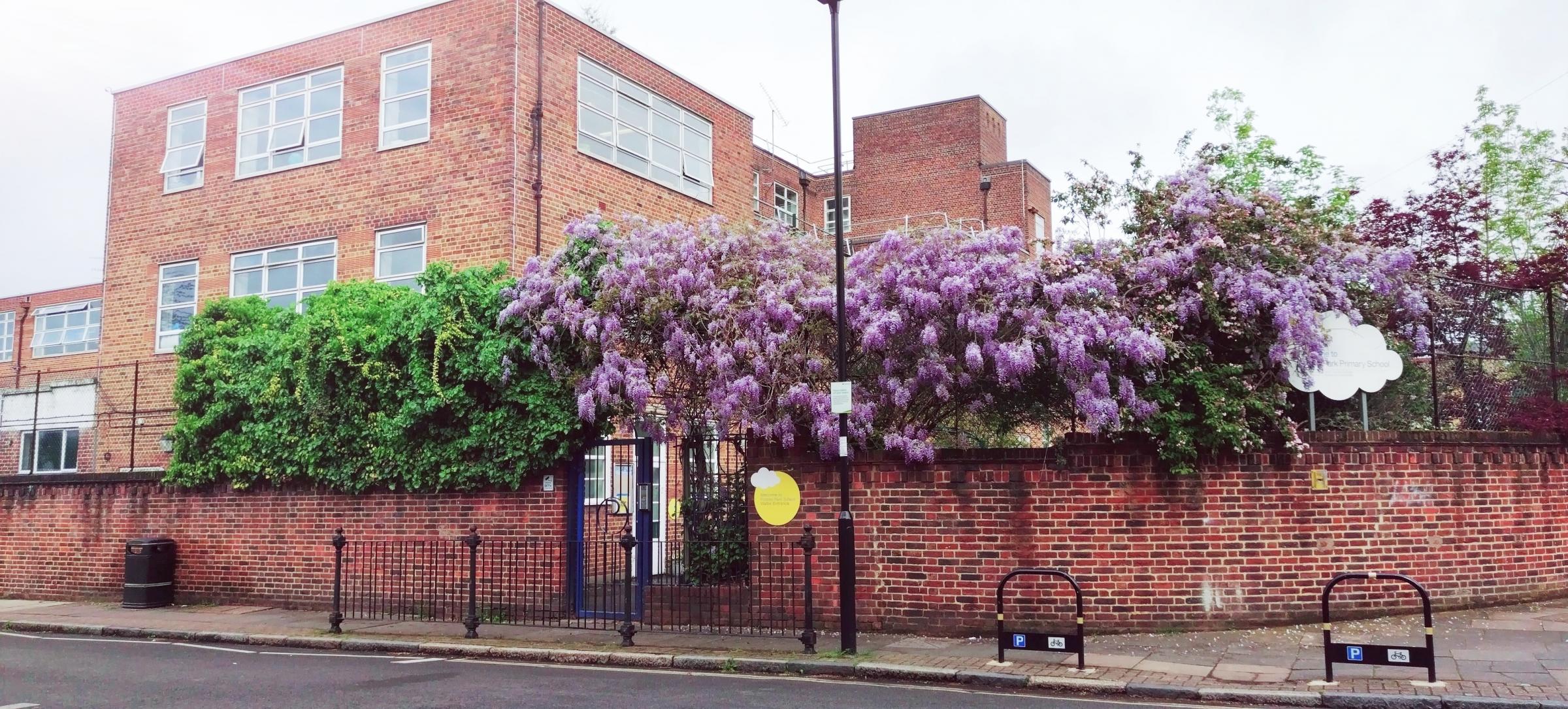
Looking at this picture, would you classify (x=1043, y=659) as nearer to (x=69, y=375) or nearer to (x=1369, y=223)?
(x=1369, y=223)

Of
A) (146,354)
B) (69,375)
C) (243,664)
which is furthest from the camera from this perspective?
(69,375)

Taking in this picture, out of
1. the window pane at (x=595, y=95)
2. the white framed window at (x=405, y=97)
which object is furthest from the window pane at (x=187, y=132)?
the window pane at (x=595, y=95)

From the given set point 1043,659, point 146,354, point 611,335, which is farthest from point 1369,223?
point 146,354

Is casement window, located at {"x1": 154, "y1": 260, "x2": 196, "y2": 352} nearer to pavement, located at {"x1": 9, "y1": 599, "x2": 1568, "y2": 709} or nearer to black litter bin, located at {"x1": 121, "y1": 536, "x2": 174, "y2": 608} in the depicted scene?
black litter bin, located at {"x1": 121, "y1": 536, "x2": 174, "y2": 608}

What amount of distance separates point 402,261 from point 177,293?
5.85 metres

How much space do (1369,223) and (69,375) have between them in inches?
1017

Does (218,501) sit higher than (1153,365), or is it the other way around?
(1153,365)

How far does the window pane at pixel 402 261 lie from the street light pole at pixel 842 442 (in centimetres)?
999

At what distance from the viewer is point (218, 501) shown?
16531 millimetres

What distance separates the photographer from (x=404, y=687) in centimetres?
937

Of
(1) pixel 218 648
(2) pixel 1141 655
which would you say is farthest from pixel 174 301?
(2) pixel 1141 655

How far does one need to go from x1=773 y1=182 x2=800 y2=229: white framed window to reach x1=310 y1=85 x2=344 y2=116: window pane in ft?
52.2

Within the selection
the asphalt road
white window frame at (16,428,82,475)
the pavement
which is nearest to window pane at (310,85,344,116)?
white window frame at (16,428,82,475)

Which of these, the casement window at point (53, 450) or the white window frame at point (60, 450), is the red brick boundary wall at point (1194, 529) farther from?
the casement window at point (53, 450)
